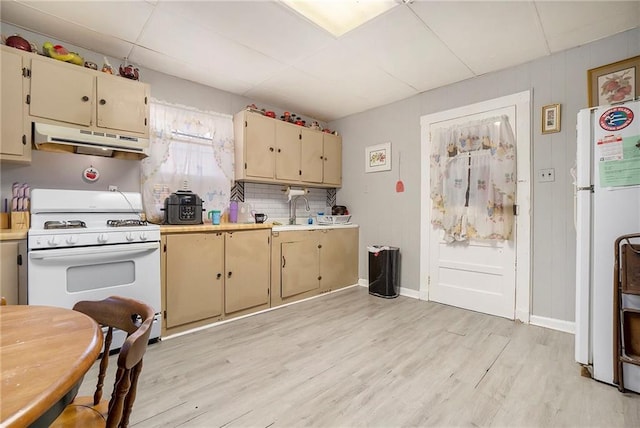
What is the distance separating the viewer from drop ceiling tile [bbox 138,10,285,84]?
2336 millimetres

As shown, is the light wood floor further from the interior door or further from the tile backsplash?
the tile backsplash

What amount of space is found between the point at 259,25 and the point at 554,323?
149 inches

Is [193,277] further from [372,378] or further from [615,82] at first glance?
[615,82]

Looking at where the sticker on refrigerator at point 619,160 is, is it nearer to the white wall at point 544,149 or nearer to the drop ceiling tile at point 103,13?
the white wall at point 544,149

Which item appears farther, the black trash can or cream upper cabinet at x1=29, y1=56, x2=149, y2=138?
the black trash can

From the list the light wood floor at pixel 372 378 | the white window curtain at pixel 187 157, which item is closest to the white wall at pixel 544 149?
the light wood floor at pixel 372 378

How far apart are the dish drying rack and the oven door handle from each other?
2.30 metres

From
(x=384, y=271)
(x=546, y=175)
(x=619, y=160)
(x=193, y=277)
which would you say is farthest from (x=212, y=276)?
(x=546, y=175)

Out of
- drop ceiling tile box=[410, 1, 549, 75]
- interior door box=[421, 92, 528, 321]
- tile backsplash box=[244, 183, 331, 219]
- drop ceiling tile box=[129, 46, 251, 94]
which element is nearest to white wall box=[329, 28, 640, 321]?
interior door box=[421, 92, 528, 321]

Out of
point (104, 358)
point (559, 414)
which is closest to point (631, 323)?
point (559, 414)

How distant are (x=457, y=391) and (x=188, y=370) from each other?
1.82 m

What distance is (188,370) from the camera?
6.70 feet

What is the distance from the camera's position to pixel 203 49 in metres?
2.66

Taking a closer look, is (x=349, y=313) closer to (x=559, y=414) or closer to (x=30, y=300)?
(x=559, y=414)
